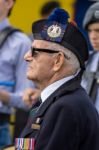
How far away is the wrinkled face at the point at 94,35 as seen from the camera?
18.4 feet

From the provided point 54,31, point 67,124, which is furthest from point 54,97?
point 54,31

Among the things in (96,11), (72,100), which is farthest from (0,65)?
(72,100)

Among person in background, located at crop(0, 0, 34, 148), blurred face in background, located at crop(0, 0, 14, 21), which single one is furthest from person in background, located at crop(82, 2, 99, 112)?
blurred face in background, located at crop(0, 0, 14, 21)

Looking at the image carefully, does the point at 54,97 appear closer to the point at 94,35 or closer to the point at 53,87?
the point at 53,87

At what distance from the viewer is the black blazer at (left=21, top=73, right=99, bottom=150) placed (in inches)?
139

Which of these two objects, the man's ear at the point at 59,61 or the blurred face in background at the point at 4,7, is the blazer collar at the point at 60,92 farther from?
the blurred face in background at the point at 4,7

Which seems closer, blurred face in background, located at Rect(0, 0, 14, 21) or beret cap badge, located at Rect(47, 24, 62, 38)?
beret cap badge, located at Rect(47, 24, 62, 38)

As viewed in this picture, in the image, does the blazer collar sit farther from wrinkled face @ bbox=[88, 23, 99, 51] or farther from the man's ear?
wrinkled face @ bbox=[88, 23, 99, 51]

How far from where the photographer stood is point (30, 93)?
5109mm

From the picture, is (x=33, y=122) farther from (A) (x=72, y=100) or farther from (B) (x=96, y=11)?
(B) (x=96, y=11)

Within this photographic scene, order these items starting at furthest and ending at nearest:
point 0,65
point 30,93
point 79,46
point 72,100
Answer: point 0,65 → point 30,93 → point 79,46 → point 72,100

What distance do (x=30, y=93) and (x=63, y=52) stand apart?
1.34m

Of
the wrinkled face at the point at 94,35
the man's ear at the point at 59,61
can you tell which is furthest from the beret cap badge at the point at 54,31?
the wrinkled face at the point at 94,35

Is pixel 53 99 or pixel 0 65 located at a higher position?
pixel 0 65
